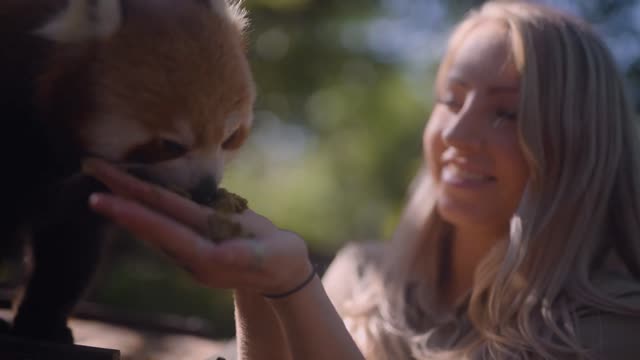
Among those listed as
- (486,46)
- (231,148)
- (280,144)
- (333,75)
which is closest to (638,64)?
(333,75)

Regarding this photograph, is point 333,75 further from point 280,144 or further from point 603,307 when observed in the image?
point 603,307

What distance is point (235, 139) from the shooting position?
1.35 meters

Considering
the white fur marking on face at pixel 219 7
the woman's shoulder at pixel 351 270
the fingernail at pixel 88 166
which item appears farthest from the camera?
the woman's shoulder at pixel 351 270

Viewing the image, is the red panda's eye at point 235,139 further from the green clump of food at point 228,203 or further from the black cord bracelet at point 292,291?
the black cord bracelet at point 292,291

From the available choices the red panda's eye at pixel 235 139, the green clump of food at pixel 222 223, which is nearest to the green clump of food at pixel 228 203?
the green clump of food at pixel 222 223

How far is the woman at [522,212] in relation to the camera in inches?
57.7

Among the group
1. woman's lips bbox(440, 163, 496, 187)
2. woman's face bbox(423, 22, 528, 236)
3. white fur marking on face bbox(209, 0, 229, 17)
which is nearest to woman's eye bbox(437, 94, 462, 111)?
woman's face bbox(423, 22, 528, 236)

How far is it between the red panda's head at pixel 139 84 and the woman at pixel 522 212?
31 cm

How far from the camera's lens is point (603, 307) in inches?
57.6

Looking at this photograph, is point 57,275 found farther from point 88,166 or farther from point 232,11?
point 232,11

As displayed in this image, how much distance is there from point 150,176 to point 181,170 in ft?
0.18

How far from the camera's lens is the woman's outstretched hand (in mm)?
985

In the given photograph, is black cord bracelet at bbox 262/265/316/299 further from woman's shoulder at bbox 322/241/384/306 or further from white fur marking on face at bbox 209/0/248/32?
woman's shoulder at bbox 322/241/384/306

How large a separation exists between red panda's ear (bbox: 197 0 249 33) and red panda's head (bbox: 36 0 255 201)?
4cm
